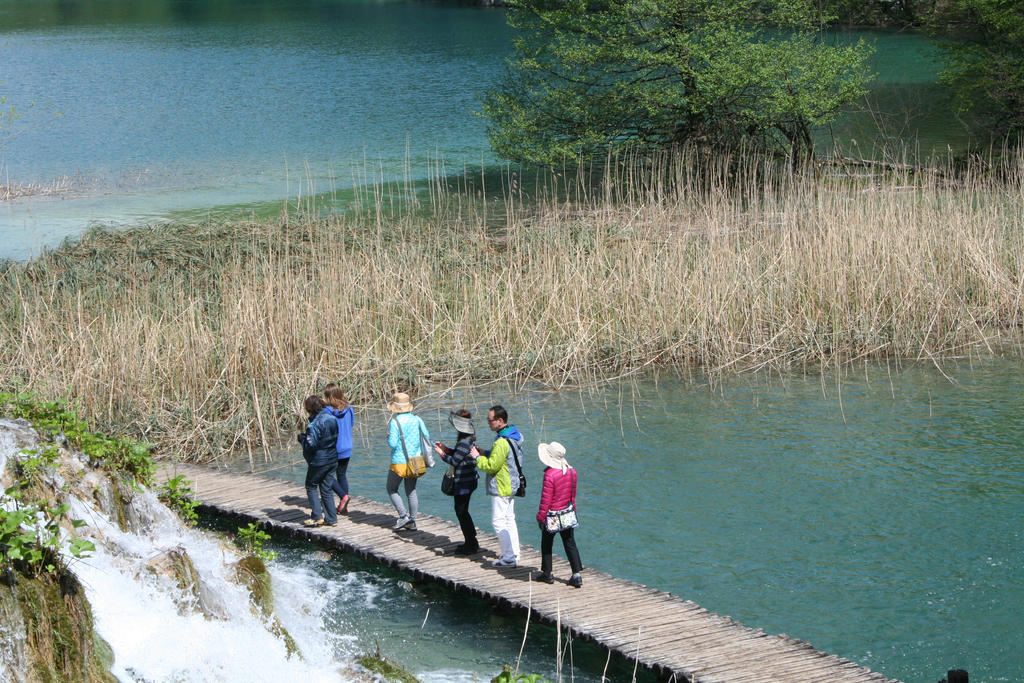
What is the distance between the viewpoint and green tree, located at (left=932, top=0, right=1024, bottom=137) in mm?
21609

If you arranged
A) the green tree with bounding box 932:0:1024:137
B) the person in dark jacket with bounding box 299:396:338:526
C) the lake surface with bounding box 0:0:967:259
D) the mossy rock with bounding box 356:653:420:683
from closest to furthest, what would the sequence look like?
the mossy rock with bounding box 356:653:420:683, the person in dark jacket with bounding box 299:396:338:526, the green tree with bounding box 932:0:1024:137, the lake surface with bounding box 0:0:967:259

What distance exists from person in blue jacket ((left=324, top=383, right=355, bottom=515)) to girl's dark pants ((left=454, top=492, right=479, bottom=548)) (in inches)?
46.2

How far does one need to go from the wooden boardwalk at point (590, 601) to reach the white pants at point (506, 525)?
0.48 feet

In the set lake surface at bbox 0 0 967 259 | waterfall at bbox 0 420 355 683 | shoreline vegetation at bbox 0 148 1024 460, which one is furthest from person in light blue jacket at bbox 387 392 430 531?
lake surface at bbox 0 0 967 259

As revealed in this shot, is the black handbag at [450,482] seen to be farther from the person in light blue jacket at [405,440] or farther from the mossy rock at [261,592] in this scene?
the mossy rock at [261,592]

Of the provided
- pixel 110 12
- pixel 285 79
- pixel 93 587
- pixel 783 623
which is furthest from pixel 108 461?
pixel 110 12

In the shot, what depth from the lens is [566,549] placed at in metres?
7.25

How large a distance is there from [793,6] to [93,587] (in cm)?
1796

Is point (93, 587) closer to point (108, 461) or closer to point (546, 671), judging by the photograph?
point (108, 461)

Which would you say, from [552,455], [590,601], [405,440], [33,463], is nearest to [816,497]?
[590,601]

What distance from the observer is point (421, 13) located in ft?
194

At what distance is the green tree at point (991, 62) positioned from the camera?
21.6m

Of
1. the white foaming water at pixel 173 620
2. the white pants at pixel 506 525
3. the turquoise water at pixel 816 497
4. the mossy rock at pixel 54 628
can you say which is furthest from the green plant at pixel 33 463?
the turquoise water at pixel 816 497

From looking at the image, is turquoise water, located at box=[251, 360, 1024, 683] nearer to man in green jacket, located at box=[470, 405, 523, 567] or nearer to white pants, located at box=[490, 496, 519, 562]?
white pants, located at box=[490, 496, 519, 562]
